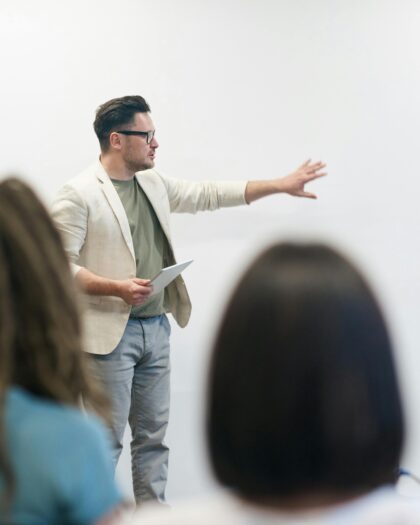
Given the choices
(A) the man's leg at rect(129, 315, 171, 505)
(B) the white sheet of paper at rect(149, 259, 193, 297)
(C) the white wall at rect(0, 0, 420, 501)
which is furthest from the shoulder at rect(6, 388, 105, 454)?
(C) the white wall at rect(0, 0, 420, 501)

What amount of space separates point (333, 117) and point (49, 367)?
8.08 ft

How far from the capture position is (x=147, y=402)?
3.03 m

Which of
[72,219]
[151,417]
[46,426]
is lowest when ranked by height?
Result: [151,417]

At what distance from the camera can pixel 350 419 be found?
810mm

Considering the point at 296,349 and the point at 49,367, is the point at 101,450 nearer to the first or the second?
the point at 49,367

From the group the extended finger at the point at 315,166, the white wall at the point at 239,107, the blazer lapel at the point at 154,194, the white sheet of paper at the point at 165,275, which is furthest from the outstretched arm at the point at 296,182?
the white sheet of paper at the point at 165,275

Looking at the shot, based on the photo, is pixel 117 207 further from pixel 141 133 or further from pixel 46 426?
pixel 46 426

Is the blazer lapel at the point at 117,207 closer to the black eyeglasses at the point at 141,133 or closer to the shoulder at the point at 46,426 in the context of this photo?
the black eyeglasses at the point at 141,133

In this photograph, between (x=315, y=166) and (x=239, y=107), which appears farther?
(x=239, y=107)

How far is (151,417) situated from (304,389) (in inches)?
90.2

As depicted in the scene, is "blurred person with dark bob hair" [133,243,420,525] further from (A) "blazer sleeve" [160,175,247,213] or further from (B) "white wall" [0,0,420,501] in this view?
(B) "white wall" [0,0,420,501]

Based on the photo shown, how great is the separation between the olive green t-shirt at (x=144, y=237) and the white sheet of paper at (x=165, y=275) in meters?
0.15

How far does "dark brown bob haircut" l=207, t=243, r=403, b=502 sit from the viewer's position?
81 centimetres

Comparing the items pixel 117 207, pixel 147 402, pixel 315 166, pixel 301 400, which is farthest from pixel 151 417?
pixel 301 400
